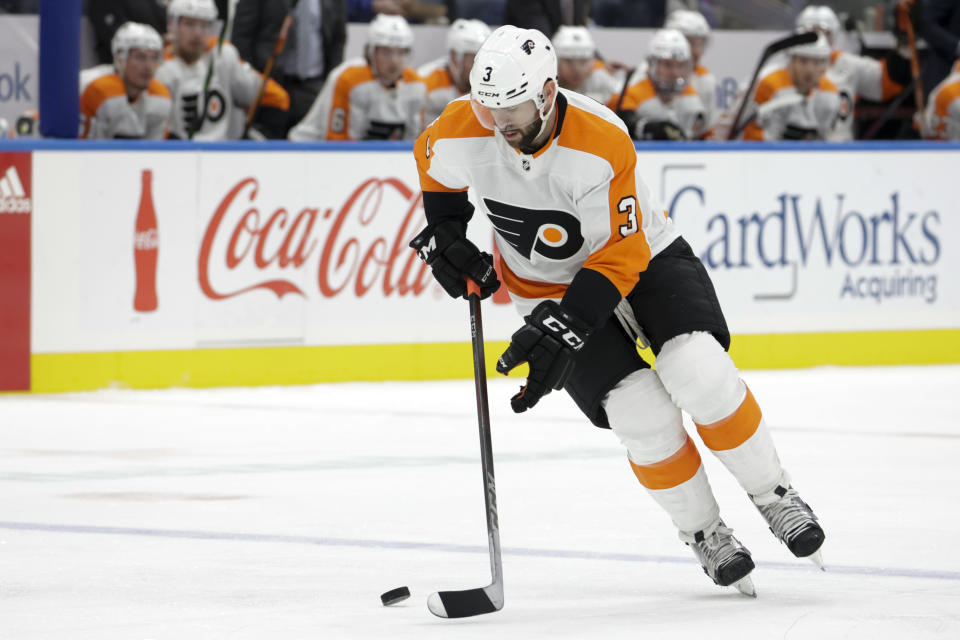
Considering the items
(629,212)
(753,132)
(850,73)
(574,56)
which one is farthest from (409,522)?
(850,73)

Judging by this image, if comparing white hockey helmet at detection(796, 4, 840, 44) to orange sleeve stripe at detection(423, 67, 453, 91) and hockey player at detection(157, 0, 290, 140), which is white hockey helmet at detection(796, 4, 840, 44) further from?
hockey player at detection(157, 0, 290, 140)

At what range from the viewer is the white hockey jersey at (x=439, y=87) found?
8.64m

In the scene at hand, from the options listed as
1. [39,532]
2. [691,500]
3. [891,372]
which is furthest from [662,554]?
[891,372]

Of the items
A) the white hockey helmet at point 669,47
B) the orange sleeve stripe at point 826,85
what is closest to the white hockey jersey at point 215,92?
the white hockey helmet at point 669,47

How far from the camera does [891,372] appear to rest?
7945mm

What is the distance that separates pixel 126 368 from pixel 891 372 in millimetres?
3564

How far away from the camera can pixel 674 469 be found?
3436 millimetres

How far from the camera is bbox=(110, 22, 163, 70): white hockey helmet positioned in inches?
310

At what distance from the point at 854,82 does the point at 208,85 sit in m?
3.96

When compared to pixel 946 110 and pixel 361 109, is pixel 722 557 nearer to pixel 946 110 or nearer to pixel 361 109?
pixel 361 109

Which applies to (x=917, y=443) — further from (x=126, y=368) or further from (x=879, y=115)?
(x=879, y=115)

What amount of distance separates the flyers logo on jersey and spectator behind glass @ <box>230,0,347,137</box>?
500 centimetres

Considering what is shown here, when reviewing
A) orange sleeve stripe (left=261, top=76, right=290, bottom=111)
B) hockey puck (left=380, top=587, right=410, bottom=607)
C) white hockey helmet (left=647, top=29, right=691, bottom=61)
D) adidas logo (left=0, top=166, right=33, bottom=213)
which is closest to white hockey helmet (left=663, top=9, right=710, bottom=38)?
white hockey helmet (left=647, top=29, right=691, bottom=61)

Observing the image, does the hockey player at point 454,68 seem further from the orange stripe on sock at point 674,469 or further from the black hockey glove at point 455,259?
the orange stripe on sock at point 674,469
